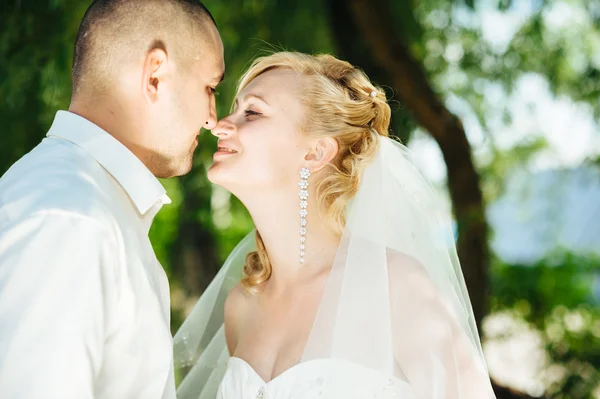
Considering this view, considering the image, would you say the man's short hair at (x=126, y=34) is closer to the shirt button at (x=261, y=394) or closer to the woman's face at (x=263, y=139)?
the woman's face at (x=263, y=139)

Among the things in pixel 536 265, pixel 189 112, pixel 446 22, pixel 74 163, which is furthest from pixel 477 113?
pixel 74 163

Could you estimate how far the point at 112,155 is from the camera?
1875 millimetres

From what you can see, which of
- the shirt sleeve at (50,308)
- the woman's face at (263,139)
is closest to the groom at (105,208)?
the shirt sleeve at (50,308)

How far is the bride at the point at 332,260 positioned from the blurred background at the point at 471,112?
26.5 inches

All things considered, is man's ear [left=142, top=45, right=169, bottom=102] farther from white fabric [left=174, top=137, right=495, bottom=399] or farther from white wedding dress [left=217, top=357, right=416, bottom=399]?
white wedding dress [left=217, top=357, right=416, bottom=399]

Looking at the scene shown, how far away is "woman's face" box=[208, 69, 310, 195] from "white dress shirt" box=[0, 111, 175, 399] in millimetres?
605

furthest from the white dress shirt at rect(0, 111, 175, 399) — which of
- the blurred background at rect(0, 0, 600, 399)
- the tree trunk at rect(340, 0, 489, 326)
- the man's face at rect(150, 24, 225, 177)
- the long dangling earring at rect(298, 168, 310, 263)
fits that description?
the tree trunk at rect(340, 0, 489, 326)

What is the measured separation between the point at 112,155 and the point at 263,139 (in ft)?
2.51

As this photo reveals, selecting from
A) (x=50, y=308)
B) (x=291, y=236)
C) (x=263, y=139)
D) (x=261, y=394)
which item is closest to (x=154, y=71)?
(x=263, y=139)

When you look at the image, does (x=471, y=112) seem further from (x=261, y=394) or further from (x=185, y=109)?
(x=185, y=109)

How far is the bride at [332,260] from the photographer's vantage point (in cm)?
229

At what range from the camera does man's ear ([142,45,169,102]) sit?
6.51 ft

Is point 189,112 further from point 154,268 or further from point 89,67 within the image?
point 154,268

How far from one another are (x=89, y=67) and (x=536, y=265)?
6.45 metres
